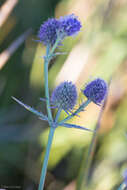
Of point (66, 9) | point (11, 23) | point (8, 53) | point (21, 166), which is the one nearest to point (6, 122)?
point (21, 166)

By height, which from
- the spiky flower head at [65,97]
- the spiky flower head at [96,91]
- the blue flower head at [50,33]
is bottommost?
the spiky flower head at [65,97]

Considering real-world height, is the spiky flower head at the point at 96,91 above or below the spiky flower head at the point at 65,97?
above

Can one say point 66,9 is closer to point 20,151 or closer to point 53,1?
point 53,1

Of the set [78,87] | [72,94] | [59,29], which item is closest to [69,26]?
[59,29]

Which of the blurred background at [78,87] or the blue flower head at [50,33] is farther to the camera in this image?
the blurred background at [78,87]

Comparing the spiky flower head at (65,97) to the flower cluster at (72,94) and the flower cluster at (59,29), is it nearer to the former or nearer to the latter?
the flower cluster at (72,94)

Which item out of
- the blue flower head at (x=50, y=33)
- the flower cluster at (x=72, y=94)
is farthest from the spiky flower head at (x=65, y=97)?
the blue flower head at (x=50, y=33)
